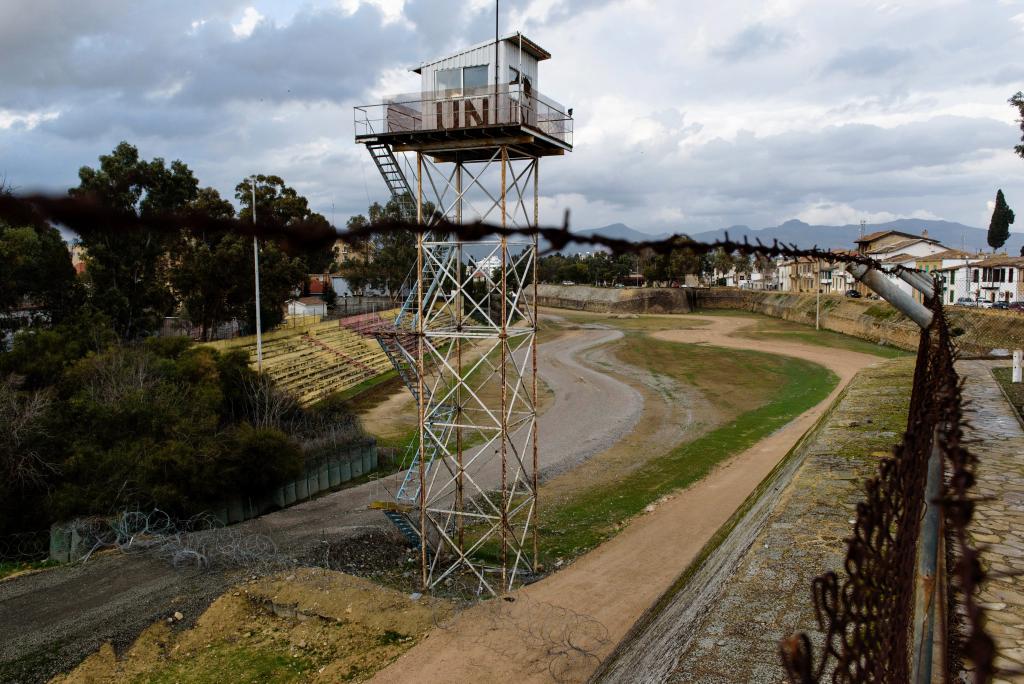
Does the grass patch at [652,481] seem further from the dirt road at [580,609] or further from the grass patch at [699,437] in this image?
the dirt road at [580,609]

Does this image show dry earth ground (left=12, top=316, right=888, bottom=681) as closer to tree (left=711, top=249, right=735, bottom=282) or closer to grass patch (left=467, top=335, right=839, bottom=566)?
grass patch (left=467, top=335, right=839, bottom=566)

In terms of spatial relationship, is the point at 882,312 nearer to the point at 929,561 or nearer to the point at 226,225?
the point at 929,561

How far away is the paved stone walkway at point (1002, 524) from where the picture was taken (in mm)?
6375

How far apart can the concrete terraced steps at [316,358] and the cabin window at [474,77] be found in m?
21.3

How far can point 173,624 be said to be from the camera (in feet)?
43.7

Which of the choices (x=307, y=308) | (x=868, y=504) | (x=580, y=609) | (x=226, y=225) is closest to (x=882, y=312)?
(x=307, y=308)

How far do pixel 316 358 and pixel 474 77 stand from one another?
95.5ft

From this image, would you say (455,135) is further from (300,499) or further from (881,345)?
(881,345)

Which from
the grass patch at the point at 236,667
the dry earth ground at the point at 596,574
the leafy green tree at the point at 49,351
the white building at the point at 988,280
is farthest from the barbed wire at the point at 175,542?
the white building at the point at 988,280

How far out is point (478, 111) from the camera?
15414 millimetres

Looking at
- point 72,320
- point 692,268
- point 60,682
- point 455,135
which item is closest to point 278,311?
point 72,320

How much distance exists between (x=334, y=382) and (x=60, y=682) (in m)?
29.3

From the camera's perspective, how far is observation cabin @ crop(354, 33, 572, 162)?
604 inches

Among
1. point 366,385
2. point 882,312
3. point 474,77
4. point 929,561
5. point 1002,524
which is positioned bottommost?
point 366,385
